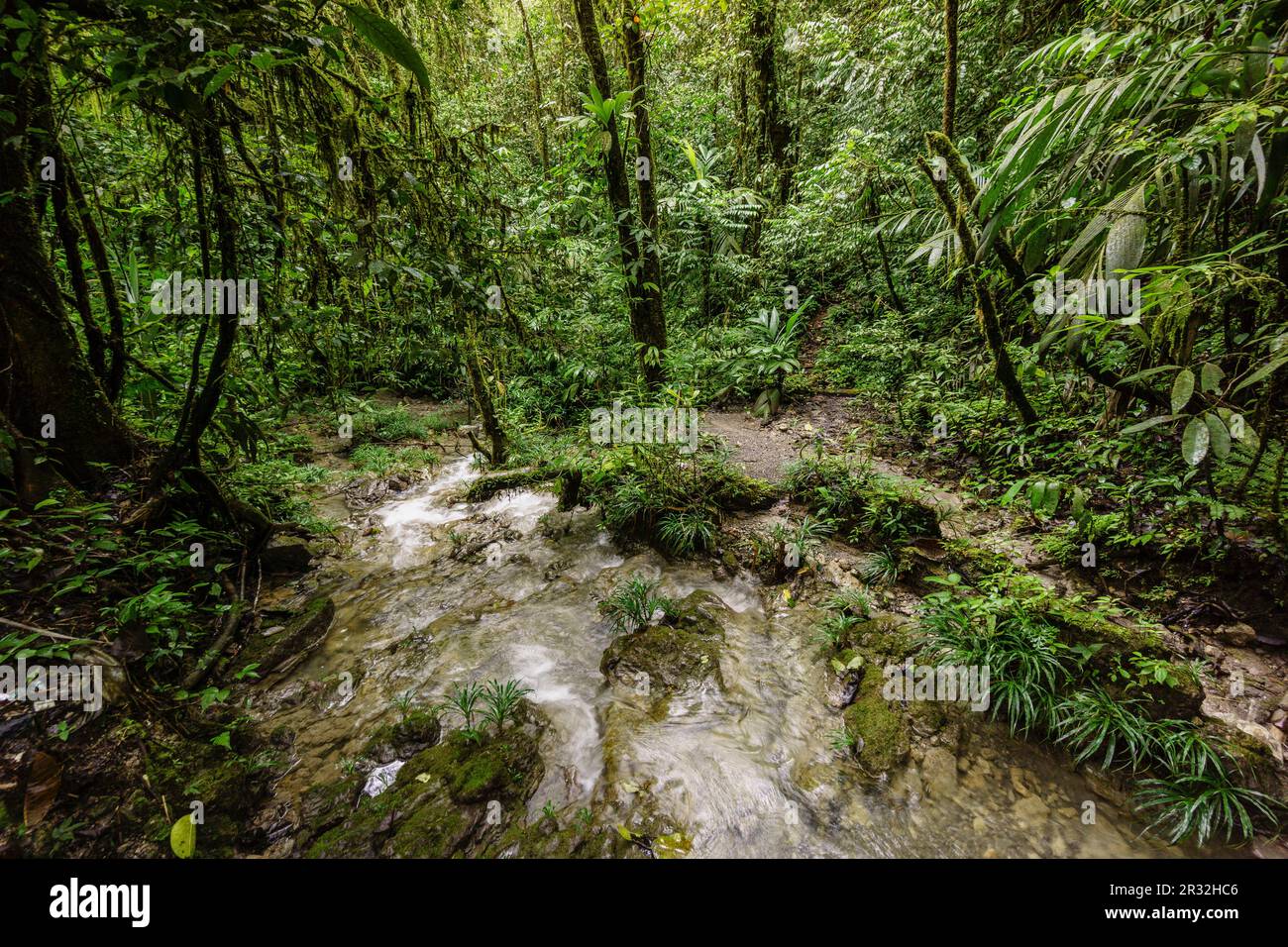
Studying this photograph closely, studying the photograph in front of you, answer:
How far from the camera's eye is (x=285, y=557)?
16.3 ft

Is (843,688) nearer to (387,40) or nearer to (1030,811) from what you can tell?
(1030,811)

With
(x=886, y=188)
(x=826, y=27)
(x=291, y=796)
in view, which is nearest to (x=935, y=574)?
(x=291, y=796)

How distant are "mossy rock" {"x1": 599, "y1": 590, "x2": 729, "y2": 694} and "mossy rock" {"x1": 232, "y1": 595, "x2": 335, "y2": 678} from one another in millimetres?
2540

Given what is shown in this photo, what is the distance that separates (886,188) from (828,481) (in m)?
5.48

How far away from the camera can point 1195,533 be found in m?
3.37

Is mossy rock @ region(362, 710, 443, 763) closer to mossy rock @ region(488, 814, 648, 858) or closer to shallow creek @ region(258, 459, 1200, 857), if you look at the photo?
shallow creek @ region(258, 459, 1200, 857)

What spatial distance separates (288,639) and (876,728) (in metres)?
4.61

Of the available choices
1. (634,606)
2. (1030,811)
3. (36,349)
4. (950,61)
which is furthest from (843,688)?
(950,61)

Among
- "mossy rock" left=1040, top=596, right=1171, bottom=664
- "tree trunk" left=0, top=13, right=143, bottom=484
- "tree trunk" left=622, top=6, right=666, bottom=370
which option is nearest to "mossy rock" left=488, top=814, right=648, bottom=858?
"mossy rock" left=1040, top=596, right=1171, bottom=664

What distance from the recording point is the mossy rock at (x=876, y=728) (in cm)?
303

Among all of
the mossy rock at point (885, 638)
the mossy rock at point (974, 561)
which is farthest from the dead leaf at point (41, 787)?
the mossy rock at point (974, 561)

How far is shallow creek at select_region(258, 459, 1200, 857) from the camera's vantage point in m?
2.68

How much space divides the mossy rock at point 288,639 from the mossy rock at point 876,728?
437cm

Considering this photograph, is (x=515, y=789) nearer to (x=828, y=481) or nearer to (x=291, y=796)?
(x=291, y=796)
